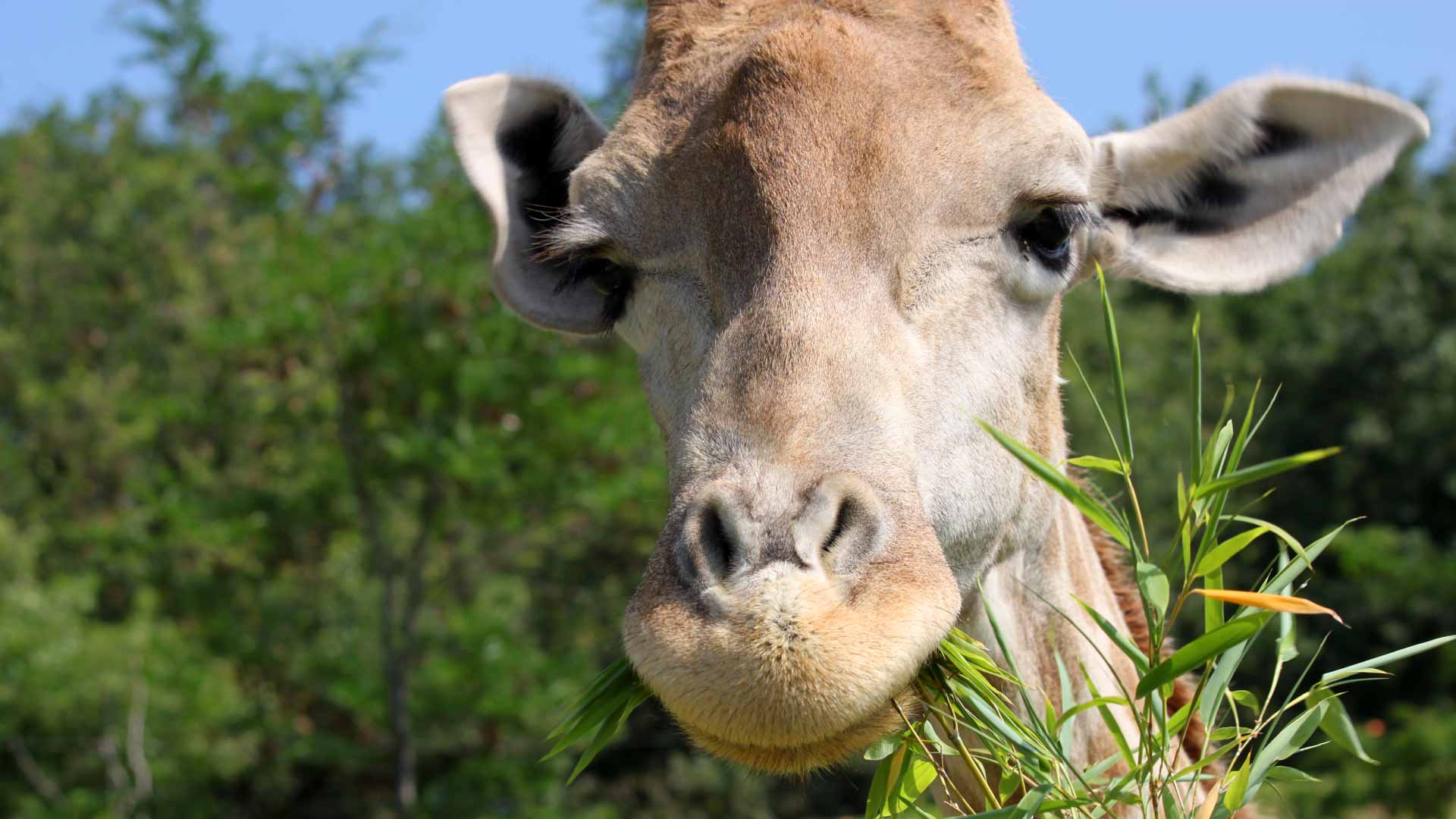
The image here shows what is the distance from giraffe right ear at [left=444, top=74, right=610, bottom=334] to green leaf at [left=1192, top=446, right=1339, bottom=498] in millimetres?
1923

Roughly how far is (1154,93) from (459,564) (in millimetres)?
13049

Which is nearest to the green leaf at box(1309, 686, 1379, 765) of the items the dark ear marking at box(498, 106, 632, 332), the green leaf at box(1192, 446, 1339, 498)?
the green leaf at box(1192, 446, 1339, 498)

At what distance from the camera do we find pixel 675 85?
324cm

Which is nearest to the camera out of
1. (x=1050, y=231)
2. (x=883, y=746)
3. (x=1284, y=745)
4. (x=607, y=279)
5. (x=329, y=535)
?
(x=1284, y=745)

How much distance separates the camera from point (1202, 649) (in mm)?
2213

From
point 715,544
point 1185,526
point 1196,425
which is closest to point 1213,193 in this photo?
point 1196,425

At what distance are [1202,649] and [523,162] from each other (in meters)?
2.65

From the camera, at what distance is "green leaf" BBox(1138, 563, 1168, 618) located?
2330 mm

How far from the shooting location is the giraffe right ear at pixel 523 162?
151 inches

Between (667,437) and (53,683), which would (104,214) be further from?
(667,437)

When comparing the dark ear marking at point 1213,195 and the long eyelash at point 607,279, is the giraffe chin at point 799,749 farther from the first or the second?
the dark ear marking at point 1213,195

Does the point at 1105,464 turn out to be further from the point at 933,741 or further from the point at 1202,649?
the point at 933,741

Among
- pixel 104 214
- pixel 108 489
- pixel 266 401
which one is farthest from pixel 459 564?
pixel 104 214

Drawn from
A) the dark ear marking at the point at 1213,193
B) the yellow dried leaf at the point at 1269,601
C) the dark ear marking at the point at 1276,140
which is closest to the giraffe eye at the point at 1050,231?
the dark ear marking at the point at 1213,193
